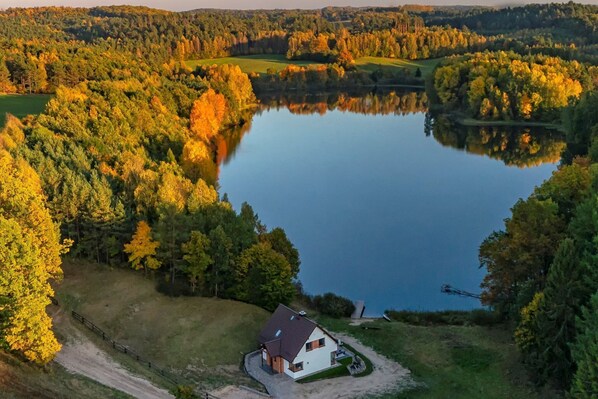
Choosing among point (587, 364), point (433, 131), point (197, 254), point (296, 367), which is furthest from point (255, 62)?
point (587, 364)

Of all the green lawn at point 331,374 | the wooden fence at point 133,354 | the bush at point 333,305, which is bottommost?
the bush at point 333,305

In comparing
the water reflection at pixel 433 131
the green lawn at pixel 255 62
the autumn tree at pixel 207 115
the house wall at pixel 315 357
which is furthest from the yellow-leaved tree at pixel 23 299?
the green lawn at pixel 255 62

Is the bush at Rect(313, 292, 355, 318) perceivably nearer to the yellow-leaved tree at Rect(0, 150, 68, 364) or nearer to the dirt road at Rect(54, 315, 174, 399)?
the dirt road at Rect(54, 315, 174, 399)

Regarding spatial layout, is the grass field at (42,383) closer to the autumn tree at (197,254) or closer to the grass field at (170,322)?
the grass field at (170,322)

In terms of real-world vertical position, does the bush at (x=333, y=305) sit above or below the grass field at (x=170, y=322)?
below

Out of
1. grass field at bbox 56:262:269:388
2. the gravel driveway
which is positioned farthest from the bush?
the gravel driveway

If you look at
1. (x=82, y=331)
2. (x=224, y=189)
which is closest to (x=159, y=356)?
(x=82, y=331)
